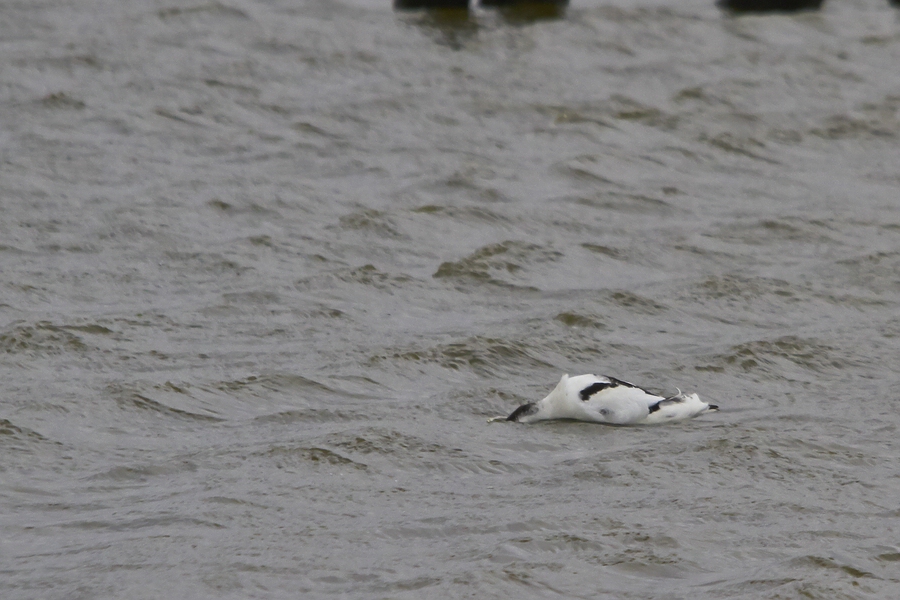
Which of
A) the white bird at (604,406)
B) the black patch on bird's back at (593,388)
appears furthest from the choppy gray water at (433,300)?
the black patch on bird's back at (593,388)

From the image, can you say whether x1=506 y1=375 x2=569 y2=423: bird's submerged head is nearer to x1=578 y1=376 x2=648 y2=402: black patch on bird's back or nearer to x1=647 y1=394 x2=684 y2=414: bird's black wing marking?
x1=578 y1=376 x2=648 y2=402: black patch on bird's back

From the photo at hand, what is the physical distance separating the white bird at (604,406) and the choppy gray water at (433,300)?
0.24 feet

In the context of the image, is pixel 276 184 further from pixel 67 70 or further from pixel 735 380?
pixel 735 380

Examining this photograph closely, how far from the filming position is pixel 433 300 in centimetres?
823

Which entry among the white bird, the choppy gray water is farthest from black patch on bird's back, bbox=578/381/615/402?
the choppy gray water

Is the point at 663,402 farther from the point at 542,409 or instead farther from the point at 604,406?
the point at 542,409

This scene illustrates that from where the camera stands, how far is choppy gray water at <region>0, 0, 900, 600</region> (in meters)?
5.21

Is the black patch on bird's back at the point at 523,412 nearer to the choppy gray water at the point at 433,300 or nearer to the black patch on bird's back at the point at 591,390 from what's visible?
the choppy gray water at the point at 433,300

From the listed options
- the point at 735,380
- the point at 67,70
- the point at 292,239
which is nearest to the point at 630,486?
the point at 735,380

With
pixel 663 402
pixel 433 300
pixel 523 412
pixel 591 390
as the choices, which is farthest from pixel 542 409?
pixel 433 300

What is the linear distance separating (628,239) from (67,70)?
539 centimetres

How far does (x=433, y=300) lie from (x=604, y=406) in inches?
74.8

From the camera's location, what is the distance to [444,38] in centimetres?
1389

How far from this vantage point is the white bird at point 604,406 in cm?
652
